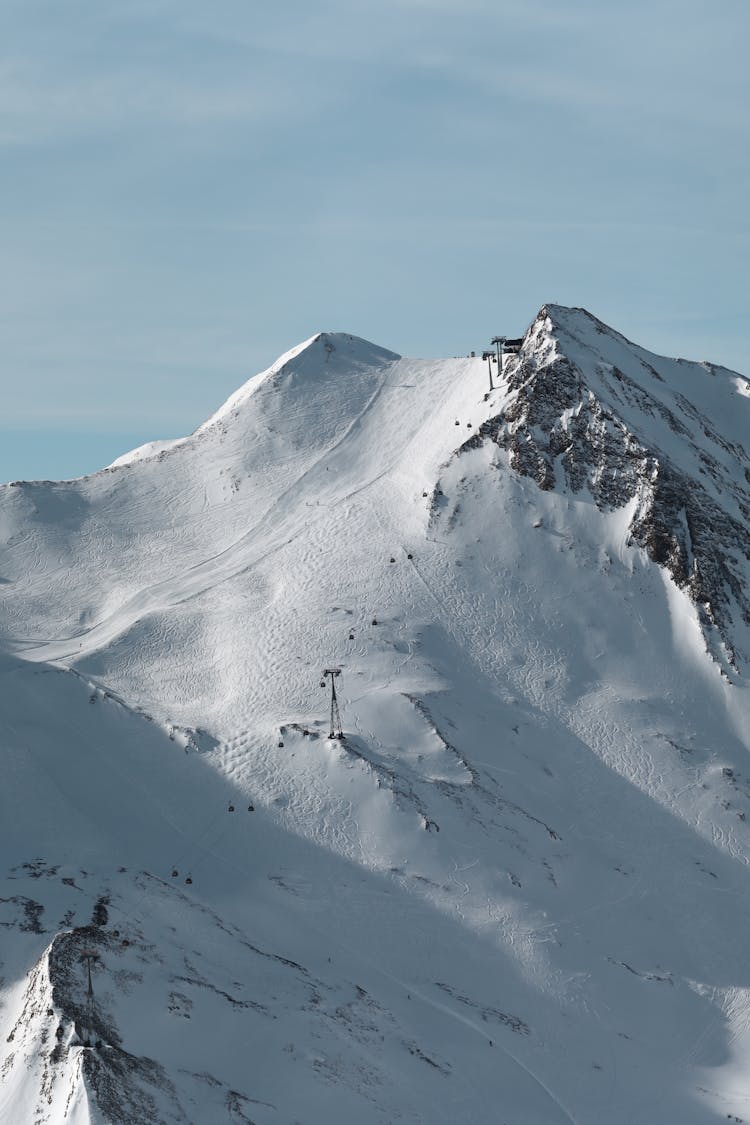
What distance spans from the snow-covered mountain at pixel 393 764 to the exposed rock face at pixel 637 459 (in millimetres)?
345

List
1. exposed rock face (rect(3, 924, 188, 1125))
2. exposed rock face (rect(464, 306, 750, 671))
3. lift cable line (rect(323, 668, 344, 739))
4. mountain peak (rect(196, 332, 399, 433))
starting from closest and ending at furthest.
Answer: exposed rock face (rect(3, 924, 188, 1125)) < lift cable line (rect(323, 668, 344, 739)) < exposed rock face (rect(464, 306, 750, 671)) < mountain peak (rect(196, 332, 399, 433))

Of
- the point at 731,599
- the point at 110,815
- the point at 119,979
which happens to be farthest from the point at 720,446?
the point at 119,979

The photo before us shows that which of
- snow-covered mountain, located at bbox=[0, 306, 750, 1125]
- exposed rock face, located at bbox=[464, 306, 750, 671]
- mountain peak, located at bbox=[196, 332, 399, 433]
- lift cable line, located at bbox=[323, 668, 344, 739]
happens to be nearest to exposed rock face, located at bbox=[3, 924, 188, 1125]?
snow-covered mountain, located at bbox=[0, 306, 750, 1125]

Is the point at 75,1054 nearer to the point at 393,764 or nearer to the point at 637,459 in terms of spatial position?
the point at 393,764

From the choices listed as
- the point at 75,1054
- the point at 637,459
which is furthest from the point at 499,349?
the point at 75,1054

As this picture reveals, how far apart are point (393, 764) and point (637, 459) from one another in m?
37.1

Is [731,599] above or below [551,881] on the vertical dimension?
above

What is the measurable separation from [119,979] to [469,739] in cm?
3285

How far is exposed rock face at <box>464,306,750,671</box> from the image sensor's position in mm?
103125

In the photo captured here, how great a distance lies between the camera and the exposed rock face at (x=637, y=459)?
338 ft

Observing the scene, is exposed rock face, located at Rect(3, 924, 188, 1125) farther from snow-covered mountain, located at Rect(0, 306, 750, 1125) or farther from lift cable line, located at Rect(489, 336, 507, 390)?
lift cable line, located at Rect(489, 336, 507, 390)

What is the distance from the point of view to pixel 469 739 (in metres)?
88.8

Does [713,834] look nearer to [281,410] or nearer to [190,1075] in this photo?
[190,1075]

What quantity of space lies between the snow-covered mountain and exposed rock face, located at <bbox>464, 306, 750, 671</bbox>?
1.13 ft
